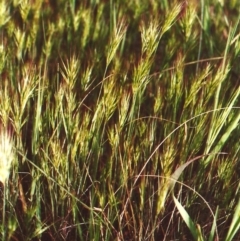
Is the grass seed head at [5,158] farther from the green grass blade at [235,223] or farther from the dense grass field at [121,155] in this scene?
the green grass blade at [235,223]

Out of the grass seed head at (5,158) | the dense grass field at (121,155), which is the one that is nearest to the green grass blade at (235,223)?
the dense grass field at (121,155)

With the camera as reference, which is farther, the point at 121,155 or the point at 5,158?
the point at 121,155

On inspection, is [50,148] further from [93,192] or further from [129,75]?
[129,75]

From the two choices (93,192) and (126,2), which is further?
(126,2)

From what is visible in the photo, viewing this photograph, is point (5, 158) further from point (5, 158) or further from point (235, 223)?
point (235, 223)

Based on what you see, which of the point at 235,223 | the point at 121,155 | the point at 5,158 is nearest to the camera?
the point at 5,158

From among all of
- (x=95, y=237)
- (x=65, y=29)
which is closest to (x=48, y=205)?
(x=95, y=237)

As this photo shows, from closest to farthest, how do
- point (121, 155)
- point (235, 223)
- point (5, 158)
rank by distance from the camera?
1. point (5, 158)
2. point (235, 223)
3. point (121, 155)

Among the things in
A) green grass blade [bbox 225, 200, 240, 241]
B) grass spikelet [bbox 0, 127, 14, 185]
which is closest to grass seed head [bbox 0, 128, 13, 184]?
grass spikelet [bbox 0, 127, 14, 185]

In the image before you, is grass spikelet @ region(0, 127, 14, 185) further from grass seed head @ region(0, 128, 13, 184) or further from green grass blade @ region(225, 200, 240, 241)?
green grass blade @ region(225, 200, 240, 241)

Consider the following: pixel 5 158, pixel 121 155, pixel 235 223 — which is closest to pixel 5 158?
pixel 5 158

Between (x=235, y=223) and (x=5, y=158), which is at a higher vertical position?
(x=5, y=158)
